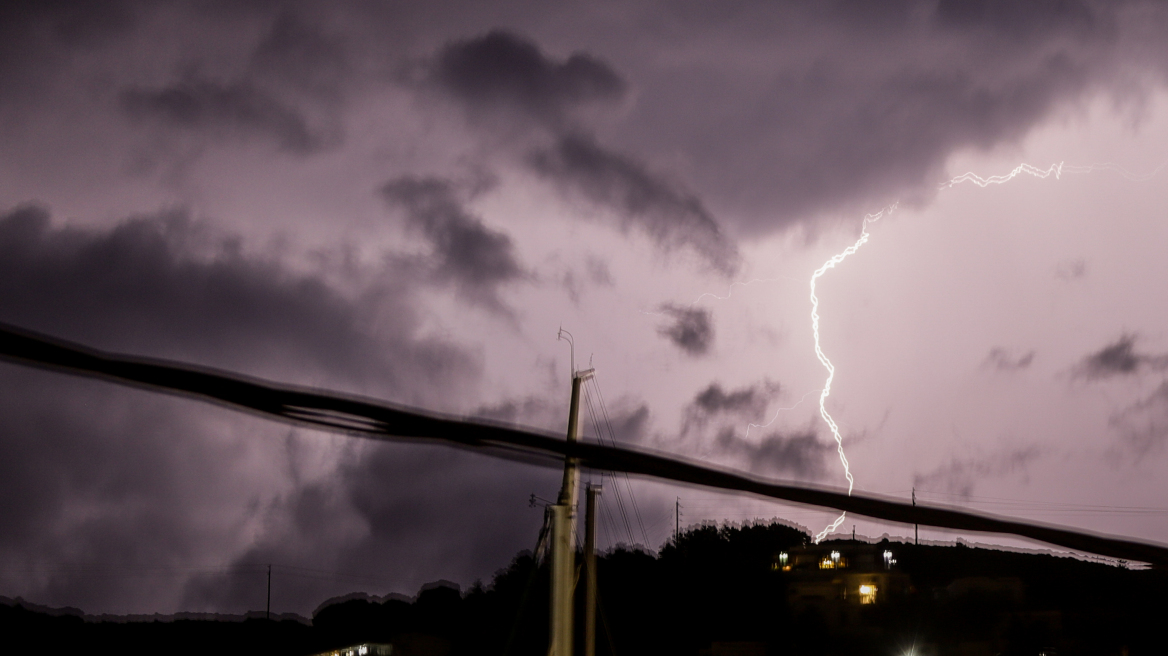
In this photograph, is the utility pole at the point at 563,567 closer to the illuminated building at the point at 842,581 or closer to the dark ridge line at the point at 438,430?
the dark ridge line at the point at 438,430

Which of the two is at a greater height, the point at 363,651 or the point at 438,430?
the point at 438,430

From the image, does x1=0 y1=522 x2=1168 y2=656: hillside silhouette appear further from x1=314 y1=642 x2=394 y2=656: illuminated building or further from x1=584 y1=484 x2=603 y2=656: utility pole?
x1=584 y1=484 x2=603 y2=656: utility pole

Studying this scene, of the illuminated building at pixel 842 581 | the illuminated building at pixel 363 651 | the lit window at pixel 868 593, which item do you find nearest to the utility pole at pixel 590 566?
the illuminated building at pixel 363 651

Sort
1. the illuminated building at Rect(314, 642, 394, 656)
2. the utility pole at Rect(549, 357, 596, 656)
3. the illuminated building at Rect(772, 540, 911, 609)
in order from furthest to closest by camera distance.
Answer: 1. the illuminated building at Rect(772, 540, 911, 609)
2. the illuminated building at Rect(314, 642, 394, 656)
3. the utility pole at Rect(549, 357, 596, 656)

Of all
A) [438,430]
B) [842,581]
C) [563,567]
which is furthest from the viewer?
[842,581]

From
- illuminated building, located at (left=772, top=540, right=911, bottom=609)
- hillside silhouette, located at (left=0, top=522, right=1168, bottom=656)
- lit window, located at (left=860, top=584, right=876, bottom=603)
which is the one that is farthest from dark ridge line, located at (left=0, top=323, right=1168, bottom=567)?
lit window, located at (left=860, top=584, right=876, bottom=603)

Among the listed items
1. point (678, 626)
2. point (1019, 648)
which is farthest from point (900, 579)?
point (678, 626)

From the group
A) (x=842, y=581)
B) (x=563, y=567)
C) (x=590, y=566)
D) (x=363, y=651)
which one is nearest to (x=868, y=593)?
(x=842, y=581)

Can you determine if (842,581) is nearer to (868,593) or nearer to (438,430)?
(868,593)

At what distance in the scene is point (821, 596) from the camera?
5241 cm

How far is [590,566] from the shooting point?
562 inches

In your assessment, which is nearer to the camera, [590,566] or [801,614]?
[590,566]

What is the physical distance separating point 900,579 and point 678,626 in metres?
13.9

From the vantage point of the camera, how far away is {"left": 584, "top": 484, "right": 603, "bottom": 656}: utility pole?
1441 centimetres
